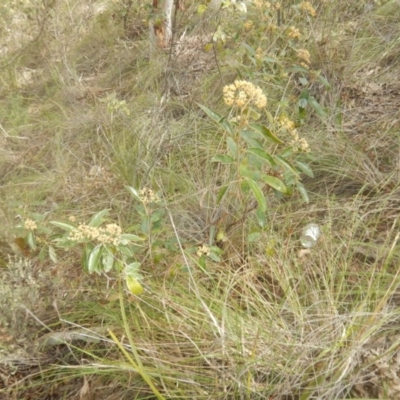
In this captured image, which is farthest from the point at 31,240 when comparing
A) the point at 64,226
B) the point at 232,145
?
the point at 232,145

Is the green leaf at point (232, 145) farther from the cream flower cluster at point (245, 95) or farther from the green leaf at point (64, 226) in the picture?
the green leaf at point (64, 226)

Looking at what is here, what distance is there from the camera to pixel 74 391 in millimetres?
1305

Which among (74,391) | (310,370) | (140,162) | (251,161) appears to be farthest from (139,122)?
(310,370)

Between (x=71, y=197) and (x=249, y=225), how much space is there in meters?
0.92

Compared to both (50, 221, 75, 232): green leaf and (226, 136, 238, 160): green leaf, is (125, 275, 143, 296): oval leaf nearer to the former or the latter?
(50, 221, 75, 232): green leaf

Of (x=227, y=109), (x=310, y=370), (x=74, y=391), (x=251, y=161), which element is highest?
(x=251, y=161)

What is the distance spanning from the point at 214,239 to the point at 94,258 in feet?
1.81

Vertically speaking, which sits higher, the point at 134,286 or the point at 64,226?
the point at 64,226

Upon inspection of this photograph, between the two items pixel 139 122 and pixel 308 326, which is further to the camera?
pixel 139 122

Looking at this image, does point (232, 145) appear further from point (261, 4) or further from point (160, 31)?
point (160, 31)

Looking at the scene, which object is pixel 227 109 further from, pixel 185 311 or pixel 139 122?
pixel 185 311

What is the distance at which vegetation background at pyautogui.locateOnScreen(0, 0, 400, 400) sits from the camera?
45.4 inches

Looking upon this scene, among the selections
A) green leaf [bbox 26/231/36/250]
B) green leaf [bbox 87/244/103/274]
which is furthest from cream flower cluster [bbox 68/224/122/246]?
green leaf [bbox 26/231/36/250]

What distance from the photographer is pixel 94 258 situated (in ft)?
3.81
